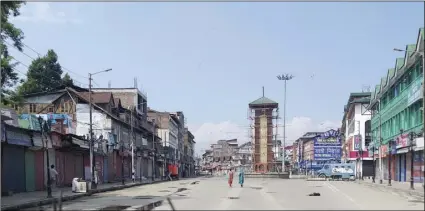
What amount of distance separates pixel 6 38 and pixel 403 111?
35473 millimetres

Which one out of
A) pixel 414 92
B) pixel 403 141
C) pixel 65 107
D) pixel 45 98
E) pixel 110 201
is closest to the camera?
pixel 110 201

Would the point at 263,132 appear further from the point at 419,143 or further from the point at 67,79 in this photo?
the point at 419,143

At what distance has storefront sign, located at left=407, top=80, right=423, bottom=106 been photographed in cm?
4252

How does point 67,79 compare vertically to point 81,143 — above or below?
above

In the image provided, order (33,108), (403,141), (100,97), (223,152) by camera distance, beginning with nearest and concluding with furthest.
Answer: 1. (403,141)
2. (33,108)
3. (100,97)
4. (223,152)

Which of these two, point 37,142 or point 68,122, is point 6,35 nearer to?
point 37,142

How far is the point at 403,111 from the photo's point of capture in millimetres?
51344

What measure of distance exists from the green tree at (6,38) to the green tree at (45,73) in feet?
135

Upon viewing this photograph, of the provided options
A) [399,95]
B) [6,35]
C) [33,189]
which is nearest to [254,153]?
[399,95]

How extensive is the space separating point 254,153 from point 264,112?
791 centimetres

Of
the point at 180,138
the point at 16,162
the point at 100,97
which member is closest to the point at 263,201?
the point at 16,162

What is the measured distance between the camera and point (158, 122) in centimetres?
11438

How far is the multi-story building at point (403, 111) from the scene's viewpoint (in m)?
42.9

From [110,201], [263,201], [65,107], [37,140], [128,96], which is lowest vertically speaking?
[110,201]
